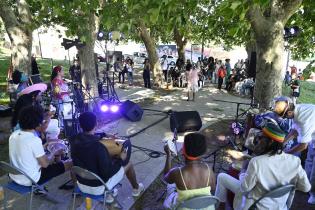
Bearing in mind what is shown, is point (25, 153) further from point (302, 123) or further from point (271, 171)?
point (302, 123)

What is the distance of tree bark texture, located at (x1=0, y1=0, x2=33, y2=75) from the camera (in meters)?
8.16

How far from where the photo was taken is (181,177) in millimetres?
3016

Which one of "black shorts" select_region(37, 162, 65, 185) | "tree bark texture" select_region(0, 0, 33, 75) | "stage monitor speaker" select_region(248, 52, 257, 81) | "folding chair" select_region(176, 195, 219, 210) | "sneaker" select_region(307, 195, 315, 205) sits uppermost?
"tree bark texture" select_region(0, 0, 33, 75)

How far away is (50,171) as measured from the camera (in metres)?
3.98

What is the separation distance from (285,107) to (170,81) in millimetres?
12850

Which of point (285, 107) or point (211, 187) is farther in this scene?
point (285, 107)

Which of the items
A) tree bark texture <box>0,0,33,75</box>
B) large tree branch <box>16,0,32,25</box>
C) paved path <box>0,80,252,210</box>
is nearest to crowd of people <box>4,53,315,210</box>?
paved path <box>0,80,252,210</box>

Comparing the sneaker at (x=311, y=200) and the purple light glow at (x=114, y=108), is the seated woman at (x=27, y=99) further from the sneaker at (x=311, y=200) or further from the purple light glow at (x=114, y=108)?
the sneaker at (x=311, y=200)

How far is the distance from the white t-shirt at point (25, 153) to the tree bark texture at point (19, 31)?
517cm

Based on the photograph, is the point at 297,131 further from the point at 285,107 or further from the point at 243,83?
the point at 243,83

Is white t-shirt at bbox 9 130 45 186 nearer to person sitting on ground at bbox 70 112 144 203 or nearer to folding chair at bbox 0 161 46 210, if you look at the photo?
folding chair at bbox 0 161 46 210

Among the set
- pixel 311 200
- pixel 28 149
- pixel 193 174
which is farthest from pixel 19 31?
pixel 311 200

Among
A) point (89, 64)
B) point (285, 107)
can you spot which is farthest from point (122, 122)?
point (285, 107)

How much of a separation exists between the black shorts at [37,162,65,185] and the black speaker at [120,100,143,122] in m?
4.74
